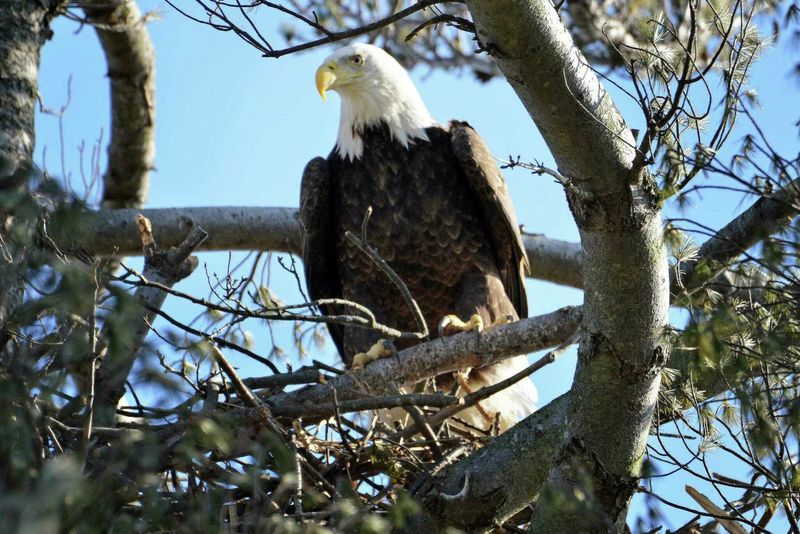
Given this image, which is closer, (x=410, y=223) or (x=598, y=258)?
(x=598, y=258)

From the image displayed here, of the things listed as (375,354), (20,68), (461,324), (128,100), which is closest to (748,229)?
(461,324)

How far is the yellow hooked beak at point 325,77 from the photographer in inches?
218

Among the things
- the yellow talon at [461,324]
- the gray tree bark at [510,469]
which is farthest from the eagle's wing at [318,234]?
the gray tree bark at [510,469]

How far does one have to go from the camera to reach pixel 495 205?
5270 mm

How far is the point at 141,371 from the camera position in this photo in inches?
89.3

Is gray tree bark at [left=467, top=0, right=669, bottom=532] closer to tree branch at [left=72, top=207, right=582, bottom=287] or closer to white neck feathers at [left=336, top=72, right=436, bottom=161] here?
white neck feathers at [left=336, top=72, right=436, bottom=161]

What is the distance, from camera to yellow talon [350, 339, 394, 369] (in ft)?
15.8

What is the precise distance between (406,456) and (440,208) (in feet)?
5.39

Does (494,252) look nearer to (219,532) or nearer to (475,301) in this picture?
(475,301)

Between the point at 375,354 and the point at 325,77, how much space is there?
158 centimetres

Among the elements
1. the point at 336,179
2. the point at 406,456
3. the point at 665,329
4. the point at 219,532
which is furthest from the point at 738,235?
the point at 336,179

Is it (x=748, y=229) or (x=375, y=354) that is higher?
(x=375, y=354)

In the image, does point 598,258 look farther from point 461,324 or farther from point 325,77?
point 325,77

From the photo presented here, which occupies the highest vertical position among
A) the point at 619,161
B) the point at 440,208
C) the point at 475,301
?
the point at 440,208
